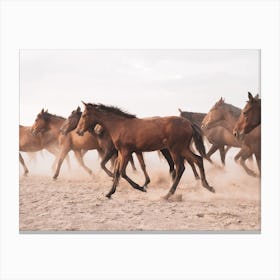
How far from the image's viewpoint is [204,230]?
4359 mm

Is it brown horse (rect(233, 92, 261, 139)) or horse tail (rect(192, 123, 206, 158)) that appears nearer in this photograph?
brown horse (rect(233, 92, 261, 139))

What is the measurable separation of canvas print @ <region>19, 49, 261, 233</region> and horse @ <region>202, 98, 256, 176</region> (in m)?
0.01

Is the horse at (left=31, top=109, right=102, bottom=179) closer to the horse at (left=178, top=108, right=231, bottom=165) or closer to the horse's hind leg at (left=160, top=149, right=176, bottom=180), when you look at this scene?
the horse's hind leg at (left=160, top=149, right=176, bottom=180)

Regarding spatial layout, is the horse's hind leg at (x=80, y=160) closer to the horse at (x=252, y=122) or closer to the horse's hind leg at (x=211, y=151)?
the horse's hind leg at (x=211, y=151)

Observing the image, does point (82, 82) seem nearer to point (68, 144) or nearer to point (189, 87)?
point (68, 144)

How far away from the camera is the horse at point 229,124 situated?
4.39 meters

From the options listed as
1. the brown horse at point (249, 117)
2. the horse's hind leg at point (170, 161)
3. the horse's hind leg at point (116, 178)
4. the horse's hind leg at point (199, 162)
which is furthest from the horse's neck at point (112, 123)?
the brown horse at point (249, 117)

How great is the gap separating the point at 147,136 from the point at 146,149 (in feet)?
0.45

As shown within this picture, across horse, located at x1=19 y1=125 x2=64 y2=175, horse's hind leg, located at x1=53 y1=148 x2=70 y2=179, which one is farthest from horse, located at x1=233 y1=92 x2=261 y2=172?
horse, located at x1=19 y1=125 x2=64 y2=175

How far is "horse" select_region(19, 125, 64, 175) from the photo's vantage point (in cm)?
444

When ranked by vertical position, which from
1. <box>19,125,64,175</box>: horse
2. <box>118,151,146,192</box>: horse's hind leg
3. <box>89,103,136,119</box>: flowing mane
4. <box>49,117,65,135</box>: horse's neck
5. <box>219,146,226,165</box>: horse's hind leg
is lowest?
<box>118,151,146,192</box>: horse's hind leg

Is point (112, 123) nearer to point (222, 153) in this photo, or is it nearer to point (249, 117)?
point (222, 153)

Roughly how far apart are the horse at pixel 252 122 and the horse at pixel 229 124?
31mm

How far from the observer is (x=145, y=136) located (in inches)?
178
